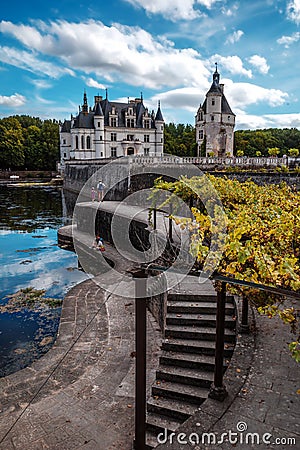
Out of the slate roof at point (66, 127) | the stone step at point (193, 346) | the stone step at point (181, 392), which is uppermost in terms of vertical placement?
the slate roof at point (66, 127)

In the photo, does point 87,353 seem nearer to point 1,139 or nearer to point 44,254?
point 44,254

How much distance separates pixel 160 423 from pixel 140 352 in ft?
6.01

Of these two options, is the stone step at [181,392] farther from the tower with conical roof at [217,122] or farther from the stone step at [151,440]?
the tower with conical roof at [217,122]

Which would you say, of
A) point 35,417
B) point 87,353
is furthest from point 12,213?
point 35,417

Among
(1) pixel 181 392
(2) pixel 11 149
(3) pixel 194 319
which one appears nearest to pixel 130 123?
(2) pixel 11 149

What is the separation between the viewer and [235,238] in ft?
11.5

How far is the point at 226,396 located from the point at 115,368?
3478 millimetres

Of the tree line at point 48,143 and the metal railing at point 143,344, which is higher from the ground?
the tree line at point 48,143

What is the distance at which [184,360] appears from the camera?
547 centimetres

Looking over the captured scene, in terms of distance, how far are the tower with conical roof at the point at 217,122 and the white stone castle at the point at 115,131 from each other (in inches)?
636

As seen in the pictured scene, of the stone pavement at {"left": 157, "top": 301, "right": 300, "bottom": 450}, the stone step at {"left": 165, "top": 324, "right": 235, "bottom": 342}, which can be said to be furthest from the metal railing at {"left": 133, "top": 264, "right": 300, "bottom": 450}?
the stone step at {"left": 165, "top": 324, "right": 235, "bottom": 342}

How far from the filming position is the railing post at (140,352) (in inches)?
138

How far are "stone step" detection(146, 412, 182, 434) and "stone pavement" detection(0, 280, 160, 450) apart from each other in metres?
0.39

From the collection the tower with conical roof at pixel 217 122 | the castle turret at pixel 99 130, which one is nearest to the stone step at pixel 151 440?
the tower with conical roof at pixel 217 122
